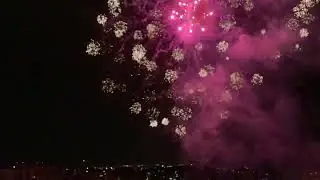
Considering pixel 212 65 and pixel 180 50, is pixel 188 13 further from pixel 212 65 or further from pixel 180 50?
pixel 212 65

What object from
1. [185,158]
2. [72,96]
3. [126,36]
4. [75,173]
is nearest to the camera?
[75,173]

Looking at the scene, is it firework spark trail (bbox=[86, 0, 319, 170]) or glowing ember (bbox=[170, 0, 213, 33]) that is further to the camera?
firework spark trail (bbox=[86, 0, 319, 170])

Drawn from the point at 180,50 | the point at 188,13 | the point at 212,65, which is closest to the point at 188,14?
the point at 188,13

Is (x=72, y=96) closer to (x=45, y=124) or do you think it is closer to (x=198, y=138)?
(x=45, y=124)

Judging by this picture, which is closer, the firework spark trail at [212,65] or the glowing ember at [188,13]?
the glowing ember at [188,13]

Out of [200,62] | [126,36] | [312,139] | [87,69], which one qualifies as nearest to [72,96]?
[87,69]
